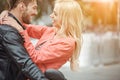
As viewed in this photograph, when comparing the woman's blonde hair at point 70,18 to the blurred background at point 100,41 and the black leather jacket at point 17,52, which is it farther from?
the blurred background at point 100,41

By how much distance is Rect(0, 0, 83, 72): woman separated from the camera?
109 cm

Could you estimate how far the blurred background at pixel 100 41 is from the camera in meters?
2.24

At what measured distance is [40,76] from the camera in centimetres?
100

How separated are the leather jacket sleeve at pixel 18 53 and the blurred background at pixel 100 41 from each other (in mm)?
862

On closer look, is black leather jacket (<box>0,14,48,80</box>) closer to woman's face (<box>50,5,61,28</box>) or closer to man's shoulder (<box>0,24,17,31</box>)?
man's shoulder (<box>0,24,17,31</box>)

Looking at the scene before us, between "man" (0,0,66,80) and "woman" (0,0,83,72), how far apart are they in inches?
1.4

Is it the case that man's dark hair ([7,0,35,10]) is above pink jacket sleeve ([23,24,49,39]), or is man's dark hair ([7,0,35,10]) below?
above

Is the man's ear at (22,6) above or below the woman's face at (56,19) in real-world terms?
above

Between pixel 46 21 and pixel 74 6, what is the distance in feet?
1.18

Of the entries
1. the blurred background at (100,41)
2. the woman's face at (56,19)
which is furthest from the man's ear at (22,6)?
the blurred background at (100,41)

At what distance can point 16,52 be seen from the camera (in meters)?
1.02

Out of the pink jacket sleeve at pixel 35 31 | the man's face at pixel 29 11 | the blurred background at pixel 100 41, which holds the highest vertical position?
the man's face at pixel 29 11

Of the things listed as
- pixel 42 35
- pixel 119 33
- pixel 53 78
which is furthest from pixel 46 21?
pixel 119 33

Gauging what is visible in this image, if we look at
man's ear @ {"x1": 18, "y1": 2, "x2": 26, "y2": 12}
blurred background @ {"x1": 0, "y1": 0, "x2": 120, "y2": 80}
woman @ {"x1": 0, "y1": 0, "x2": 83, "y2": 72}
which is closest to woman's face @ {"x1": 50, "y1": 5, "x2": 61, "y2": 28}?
woman @ {"x1": 0, "y1": 0, "x2": 83, "y2": 72}
